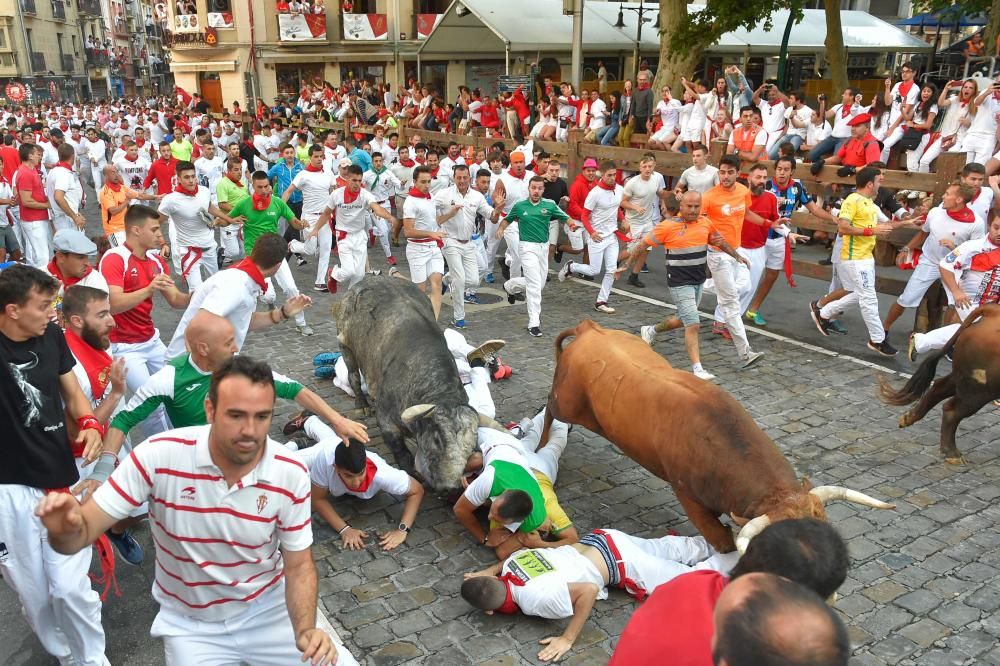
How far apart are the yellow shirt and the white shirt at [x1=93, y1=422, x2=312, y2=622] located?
8074 mm

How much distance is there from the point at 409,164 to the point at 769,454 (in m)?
12.1

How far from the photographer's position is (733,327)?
9.05 meters

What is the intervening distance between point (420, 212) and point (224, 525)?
771cm

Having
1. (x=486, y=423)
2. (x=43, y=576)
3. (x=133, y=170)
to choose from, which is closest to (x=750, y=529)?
(x=486, y=423)

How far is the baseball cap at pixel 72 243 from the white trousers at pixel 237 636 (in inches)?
143

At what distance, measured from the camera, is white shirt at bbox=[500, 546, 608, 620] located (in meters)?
4.65

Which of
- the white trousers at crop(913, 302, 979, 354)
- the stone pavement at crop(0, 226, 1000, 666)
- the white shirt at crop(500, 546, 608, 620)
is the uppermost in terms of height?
the white trousers at crop(913, 302, 979, 354)

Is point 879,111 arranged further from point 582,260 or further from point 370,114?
point 370,114

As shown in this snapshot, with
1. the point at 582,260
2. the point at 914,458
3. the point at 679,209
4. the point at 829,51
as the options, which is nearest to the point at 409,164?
the point at 582,260

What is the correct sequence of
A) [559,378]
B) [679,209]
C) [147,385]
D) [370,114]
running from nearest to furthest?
[147,385] < [559,378] < [679,209] < [370,114]

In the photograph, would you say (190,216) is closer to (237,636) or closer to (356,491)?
(356,491)

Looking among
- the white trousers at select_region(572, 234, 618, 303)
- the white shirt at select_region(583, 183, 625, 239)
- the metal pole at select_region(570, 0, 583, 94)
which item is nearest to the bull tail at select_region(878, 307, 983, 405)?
the white trousers at select_region(572, 234, 618, 303)

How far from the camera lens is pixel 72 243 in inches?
235

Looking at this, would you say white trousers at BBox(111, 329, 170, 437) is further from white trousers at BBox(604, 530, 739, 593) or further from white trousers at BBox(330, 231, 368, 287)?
white trousers at BBox(330, 231, 368, 287)
